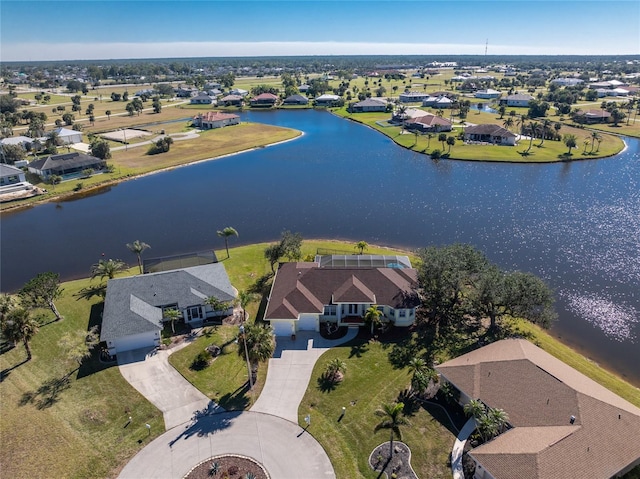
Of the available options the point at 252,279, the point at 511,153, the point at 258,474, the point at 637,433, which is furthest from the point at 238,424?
the point at 511,153

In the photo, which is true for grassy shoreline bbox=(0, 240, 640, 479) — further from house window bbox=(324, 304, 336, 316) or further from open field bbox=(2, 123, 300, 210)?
open field bbox=(2, 123, 300, 210)

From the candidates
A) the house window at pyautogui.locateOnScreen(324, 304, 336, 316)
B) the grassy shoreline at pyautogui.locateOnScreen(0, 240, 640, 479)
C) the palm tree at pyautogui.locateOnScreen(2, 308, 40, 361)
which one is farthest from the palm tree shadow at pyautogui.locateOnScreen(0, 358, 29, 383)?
the house window at pyautogui.locateOnScreen(324, 304, 336, 316)

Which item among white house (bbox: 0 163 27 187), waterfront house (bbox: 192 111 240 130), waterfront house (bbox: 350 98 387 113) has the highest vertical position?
waterfront house (bbox: 350 98 387 113)

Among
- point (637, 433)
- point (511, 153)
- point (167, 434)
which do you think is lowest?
point (167, 434)

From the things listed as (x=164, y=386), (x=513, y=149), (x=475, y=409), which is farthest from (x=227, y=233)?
(x=513, y=149)

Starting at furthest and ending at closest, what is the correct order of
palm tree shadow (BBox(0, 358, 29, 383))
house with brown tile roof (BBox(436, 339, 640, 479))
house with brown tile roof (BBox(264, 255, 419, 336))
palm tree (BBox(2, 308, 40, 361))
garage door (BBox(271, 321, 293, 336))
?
1. house with brown tile roof (BBox(264, 255, 419, 336))
2. garage door (BBox(271, 321, 293, 336))
3. palm tree (BBox(2, 308, 40, 361))
4. palm tree shadow (BBox(0, 358, 29, 383))
5. house with brown tile roof (BBox(436, 339, 640, 479))

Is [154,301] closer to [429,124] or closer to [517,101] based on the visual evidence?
[429,124]

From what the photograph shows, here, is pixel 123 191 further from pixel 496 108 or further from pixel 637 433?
pixel 496 108
